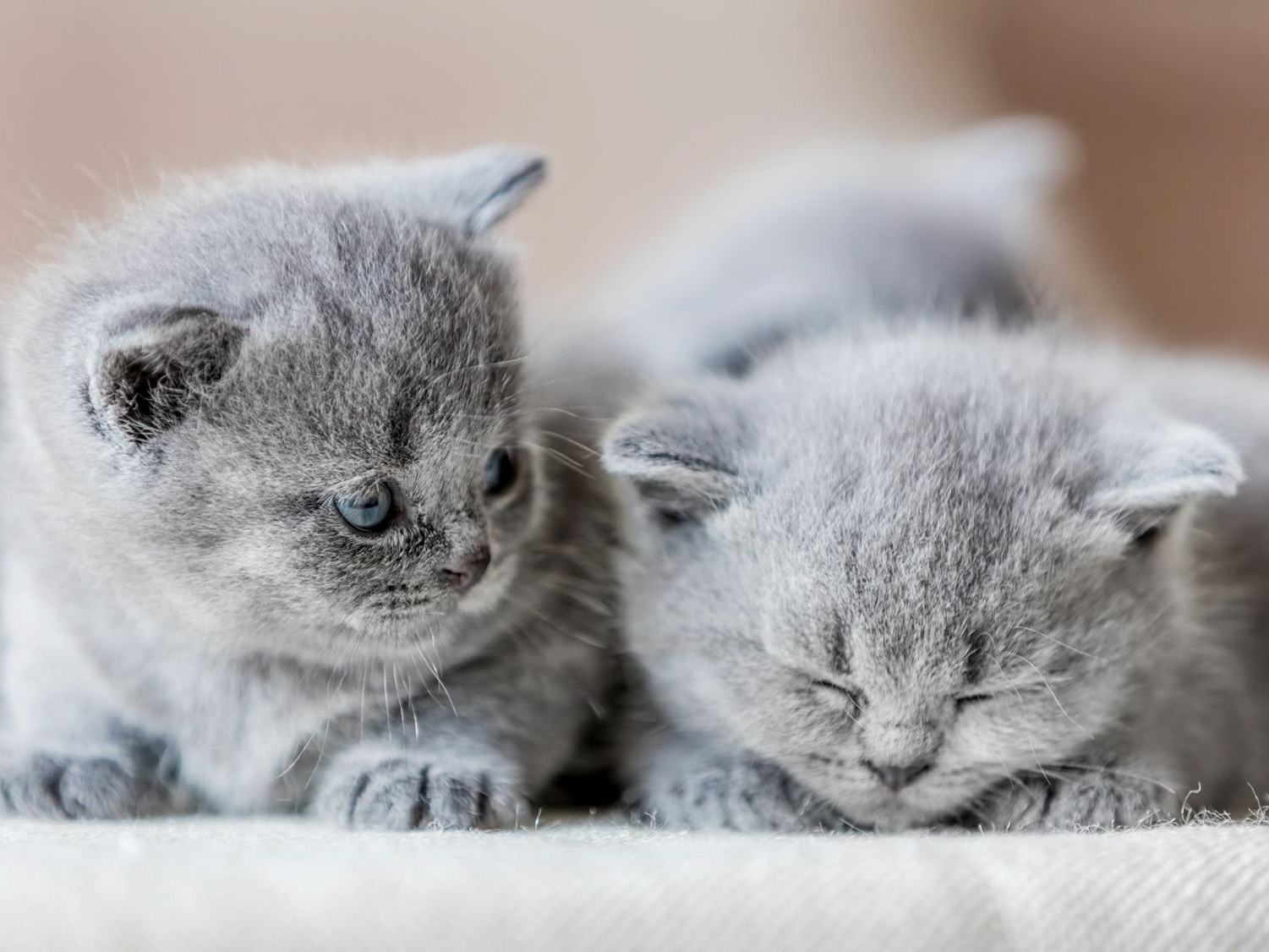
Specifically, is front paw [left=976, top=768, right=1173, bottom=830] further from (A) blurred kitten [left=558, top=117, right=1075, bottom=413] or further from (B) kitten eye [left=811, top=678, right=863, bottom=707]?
(A) blurred kitten [left=558, top=117, right=1075, bottom=413]

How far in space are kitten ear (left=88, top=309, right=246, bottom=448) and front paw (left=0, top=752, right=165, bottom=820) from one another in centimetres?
39

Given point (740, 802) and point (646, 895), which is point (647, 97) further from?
point (646, 895)

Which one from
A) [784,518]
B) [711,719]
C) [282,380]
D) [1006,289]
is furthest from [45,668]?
[1006,289]

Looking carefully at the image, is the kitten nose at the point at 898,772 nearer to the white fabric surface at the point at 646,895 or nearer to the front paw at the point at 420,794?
the white fabric surface at the point at 646,895

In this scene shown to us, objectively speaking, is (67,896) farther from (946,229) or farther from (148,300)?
(946,229)

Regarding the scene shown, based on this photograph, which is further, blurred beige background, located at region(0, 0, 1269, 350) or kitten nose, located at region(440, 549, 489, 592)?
blurred beige background, located at region(0, 0, 1269, 350)

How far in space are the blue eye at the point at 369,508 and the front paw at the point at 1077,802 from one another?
68cm

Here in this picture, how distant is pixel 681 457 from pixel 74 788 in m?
0.73

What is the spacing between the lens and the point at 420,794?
1.34m

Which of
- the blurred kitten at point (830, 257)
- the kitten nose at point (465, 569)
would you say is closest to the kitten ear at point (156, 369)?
the kitten nose at point (465, 569)

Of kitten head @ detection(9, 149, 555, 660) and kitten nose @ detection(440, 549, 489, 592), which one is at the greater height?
kitten head @ detection(9, 149, 555, 660)

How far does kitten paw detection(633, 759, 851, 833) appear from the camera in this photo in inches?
53.2

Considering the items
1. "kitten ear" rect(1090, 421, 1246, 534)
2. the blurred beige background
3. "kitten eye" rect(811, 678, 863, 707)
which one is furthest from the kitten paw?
the blurred beige background

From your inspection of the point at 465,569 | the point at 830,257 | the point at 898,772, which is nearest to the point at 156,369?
the point at 465,569
